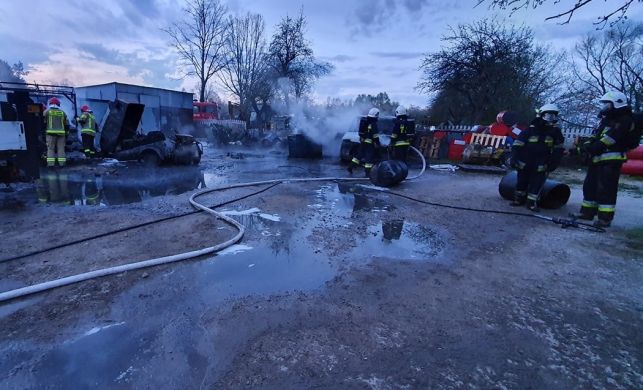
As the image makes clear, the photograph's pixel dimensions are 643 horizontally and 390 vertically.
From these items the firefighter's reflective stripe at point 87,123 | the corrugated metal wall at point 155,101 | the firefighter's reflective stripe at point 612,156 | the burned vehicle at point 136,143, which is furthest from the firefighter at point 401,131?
the corrugated metal wall at point 155,101

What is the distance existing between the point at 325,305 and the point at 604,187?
16.3ft

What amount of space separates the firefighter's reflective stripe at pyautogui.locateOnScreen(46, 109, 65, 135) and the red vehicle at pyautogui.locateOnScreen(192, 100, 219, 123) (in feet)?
57.1

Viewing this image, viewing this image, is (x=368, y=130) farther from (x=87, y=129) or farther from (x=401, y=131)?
(x=87, y=129)

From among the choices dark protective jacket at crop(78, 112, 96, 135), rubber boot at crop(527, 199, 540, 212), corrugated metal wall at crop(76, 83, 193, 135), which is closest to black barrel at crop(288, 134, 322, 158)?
dark protective jacket at crop(78, 112, 96, 135)

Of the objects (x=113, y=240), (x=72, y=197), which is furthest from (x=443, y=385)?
(x=72, y=197)

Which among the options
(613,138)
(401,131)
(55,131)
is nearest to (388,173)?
(401,131)

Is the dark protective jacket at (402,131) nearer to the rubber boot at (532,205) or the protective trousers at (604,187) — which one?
the rubber boot at (532,205)

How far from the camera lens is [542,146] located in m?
5.89

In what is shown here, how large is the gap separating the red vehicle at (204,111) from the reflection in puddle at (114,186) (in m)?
17.5

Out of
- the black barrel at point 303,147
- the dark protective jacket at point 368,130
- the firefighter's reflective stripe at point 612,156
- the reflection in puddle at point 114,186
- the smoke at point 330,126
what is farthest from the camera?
the black barrel at point 303,147

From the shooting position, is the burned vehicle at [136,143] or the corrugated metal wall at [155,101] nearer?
the burned vehicle at [136,143]

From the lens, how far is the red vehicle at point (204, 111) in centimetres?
2594

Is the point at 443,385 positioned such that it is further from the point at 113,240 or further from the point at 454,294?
the point at 113,240

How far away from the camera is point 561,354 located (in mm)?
2279
